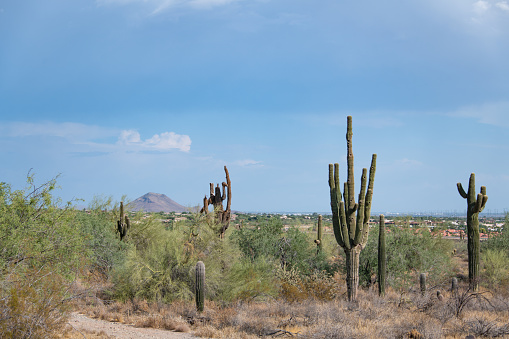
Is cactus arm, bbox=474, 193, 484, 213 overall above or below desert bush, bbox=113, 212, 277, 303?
above

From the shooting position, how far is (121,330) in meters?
12.1

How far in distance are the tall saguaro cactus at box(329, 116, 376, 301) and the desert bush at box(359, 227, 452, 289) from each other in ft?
15.8

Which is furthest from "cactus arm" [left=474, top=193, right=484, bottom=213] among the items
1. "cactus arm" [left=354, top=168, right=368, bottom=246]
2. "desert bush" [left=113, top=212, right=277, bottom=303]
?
"desert bush" [left=113, top=212, right=277, bottom=303]

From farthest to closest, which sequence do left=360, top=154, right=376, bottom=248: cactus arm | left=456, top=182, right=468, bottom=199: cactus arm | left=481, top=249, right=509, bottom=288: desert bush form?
left=481, top=249, right=509, bottom=288: desert bush < left=456, top=182, right=468, bottom=199: cactus arm < left=360, top=154, right=376, bottom=248: cactus arm

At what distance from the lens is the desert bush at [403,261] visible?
1983 centimetres

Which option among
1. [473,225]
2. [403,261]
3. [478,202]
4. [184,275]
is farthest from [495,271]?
[184,275]

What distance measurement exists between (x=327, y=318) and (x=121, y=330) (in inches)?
217

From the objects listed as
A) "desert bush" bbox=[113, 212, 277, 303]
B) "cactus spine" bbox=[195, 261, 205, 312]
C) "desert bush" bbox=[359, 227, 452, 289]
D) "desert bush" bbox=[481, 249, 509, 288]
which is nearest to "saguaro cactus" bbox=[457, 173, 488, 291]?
"desert bush" bbox=[359, 227, 452, 289]

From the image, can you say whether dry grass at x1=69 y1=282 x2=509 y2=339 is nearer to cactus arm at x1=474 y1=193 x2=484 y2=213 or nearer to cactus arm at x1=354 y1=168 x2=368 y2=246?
cactus arm at x1=354 y1=168 x2=368 y2=246

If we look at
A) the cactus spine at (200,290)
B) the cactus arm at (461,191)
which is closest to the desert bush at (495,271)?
the cactus arm at (461,191)

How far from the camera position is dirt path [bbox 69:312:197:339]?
37.6 feet

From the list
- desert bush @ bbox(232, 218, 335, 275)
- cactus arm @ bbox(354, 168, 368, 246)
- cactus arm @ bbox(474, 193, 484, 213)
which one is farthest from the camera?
desert bush @ bbox(232, 218, 335, 275)

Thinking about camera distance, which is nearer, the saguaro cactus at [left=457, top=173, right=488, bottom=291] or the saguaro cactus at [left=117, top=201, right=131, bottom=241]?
the saguaro cactus at [left=457, top=173, right=488, bottom=291]

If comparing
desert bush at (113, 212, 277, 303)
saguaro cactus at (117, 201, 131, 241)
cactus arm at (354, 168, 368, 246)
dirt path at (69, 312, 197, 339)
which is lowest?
dirt path at (69, 312, 197, 339)
